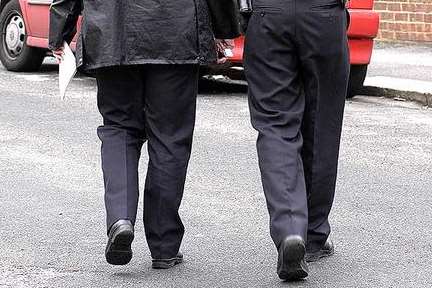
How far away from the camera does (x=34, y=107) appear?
1030 cm

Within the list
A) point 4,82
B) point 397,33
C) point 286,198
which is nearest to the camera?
point 286,198

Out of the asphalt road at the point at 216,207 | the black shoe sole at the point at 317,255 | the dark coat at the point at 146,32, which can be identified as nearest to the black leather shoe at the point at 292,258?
the asphalt road at the point at 216,207

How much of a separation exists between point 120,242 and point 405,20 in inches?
475

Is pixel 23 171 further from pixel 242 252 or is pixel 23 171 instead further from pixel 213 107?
pixel 213 107

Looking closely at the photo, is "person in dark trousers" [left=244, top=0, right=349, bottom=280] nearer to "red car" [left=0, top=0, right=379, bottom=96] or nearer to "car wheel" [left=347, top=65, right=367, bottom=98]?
"red car" [left=0, top=0, right=379, bottom=96]

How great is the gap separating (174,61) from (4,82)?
7.19 meters

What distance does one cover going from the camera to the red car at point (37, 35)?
36.5 ft

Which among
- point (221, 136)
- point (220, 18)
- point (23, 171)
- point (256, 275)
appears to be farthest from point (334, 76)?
point (221, 136)

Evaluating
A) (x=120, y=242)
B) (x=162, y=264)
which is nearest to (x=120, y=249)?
(x=120, y=242)

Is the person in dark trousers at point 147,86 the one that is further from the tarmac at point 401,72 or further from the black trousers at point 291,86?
the tarmac at point 401,72

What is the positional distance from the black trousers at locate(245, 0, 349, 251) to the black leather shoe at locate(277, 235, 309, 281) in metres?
0.05

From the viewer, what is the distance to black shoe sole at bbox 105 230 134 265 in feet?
16.3

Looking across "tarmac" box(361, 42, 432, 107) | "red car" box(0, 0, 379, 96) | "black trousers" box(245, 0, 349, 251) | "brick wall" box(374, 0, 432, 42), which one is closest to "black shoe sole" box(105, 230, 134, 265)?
"black trousers" box(245, 0, 349, 251)

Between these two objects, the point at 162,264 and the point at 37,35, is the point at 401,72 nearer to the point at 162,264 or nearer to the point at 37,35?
the point at 37,35
